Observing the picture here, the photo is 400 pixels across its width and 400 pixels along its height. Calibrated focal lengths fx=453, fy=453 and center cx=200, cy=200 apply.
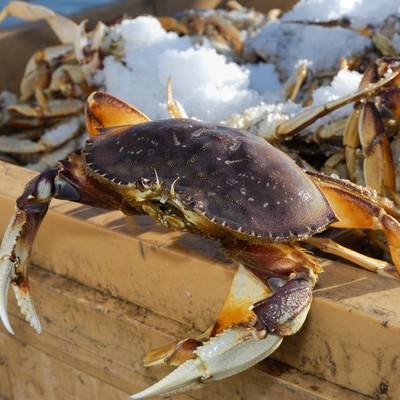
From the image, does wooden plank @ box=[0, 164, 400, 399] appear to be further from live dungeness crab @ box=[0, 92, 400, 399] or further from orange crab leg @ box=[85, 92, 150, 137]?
orange crab leg @ box=[85, 92, 150, 137]

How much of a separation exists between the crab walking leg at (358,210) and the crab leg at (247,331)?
0.67 feet

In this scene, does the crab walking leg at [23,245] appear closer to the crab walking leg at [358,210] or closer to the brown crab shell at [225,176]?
the brown crab shell at [225,176]

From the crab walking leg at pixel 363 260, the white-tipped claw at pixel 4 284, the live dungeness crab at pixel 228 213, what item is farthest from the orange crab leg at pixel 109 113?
the crab walking leg at pixel 363 260

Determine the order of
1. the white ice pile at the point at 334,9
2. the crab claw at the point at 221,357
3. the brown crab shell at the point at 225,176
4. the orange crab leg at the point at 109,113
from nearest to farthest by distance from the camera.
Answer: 1. the crab claw at the point at 221,357
2. the brown crab shell at the point at 225,176
3. the orange crab leg at the point at 109,113
4. the white ice pile at the point at 334,9

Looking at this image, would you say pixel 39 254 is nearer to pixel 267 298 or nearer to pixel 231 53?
pixel 267 298

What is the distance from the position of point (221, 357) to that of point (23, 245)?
557mm

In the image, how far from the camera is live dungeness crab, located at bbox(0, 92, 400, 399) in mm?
827

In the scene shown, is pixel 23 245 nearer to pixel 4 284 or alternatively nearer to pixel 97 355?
pixel 4 284

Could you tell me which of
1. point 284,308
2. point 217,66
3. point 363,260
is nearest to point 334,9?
point 217,66

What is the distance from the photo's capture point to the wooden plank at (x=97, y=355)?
1.03m

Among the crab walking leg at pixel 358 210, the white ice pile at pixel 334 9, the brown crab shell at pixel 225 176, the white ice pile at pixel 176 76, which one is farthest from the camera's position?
the white ice pile at pixel 334 9

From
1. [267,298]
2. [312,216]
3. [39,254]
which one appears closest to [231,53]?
[39,254]

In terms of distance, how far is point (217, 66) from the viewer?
6.81 feet

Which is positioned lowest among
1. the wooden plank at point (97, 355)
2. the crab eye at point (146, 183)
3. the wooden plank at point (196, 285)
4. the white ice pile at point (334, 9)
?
the wooden plank at point (97, 355)
